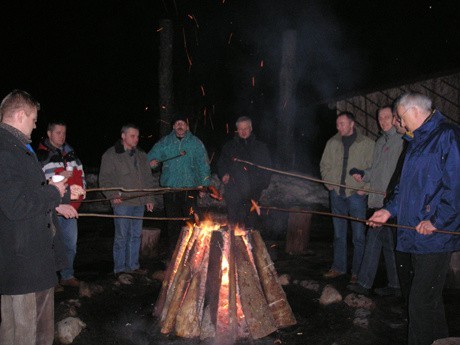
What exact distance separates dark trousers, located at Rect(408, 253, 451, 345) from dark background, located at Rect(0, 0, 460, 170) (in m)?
10.6

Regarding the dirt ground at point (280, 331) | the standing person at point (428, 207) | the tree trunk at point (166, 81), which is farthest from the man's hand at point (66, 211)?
the tree trunk at point (166, 81)

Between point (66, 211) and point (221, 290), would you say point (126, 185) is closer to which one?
point (66, 211)

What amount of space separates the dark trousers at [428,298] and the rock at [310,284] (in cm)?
216

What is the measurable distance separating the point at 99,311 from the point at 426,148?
420 cm

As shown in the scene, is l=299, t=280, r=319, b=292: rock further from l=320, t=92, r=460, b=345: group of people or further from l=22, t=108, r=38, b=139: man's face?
l=22, t=108, r=38, b=139: man's face

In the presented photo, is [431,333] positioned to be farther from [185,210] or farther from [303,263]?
[185,210]

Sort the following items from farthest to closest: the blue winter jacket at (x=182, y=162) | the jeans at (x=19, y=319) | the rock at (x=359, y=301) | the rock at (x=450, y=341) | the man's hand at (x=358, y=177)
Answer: the blue winter jacket at (x=182, y=162) < the man's hand at (x=358, y=177) < the rock at (x=359, y=301) < the jeans at (x=19, y=319) < the rock at (x=450, y=341)

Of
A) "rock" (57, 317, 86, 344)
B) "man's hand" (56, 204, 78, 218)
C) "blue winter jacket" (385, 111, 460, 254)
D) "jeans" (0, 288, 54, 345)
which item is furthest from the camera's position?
"rock" (57, 317, 86, 344)

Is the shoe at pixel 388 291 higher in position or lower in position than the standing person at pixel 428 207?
lower

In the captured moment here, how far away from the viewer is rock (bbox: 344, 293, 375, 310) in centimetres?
485

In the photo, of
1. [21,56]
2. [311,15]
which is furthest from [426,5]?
[21,56]

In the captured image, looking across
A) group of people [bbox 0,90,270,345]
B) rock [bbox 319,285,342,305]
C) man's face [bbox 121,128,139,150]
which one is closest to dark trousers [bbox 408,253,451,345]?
rock [bbox 319,285,342,305]

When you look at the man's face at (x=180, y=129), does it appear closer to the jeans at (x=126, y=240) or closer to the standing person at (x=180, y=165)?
the standing person at (x=180, y=165)

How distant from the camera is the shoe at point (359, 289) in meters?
5.30
